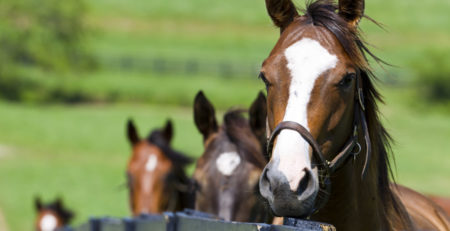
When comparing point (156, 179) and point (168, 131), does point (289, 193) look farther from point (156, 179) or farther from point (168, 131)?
point (168, 131)

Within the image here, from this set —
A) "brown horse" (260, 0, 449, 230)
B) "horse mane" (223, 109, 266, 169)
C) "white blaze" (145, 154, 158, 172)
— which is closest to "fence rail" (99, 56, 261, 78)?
"white blaze" (145, 154, 158, 172)

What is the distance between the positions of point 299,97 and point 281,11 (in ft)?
2.26

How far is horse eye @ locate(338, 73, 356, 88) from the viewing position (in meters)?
3.88

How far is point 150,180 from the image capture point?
870cm

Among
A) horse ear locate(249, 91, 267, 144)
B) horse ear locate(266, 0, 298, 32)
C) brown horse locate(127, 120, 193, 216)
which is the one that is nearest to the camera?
horse ear locate(266, 0, 298, 32)

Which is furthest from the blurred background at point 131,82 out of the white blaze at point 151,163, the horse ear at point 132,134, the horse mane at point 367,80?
the horse mane at point 367,80

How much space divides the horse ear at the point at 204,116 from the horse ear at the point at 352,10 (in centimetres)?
246

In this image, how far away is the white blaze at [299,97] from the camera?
11.5 feet

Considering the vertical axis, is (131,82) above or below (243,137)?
above

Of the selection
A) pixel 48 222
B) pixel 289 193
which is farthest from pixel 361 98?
pixel 48 222

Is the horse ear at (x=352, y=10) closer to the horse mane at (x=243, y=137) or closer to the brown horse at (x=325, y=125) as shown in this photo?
the brown horse at (x=325, y=125)

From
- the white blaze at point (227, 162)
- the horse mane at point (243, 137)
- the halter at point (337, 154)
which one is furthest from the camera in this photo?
the horse mane at point (243, 137)

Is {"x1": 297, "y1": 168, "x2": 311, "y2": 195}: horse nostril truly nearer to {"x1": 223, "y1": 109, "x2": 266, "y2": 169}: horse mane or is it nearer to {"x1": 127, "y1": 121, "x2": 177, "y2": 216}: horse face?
{"x1": 223, "y1": 109, "x2": 266, "y2": 169}: horse mane

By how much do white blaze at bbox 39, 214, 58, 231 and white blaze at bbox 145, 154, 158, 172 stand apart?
19.0 feet
